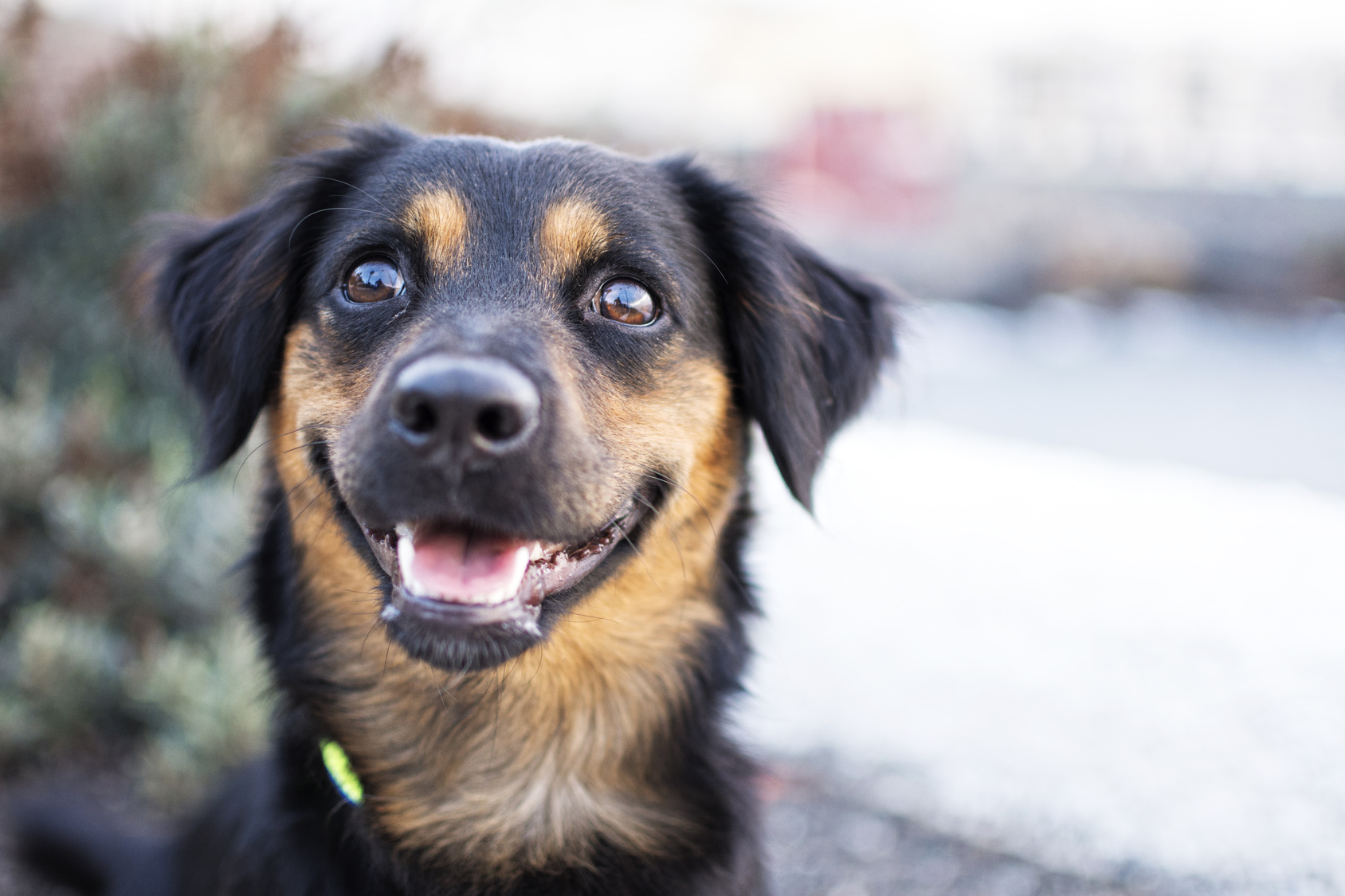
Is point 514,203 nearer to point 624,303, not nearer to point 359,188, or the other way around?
point 624,303

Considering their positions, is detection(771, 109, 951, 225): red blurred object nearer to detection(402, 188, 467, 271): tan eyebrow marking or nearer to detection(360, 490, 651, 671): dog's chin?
detection(402, 188, 467, 271): tan eyebrow marking

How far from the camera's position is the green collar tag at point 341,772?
81.0 inches

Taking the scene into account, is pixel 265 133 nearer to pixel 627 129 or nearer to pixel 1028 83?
pixel 627 129

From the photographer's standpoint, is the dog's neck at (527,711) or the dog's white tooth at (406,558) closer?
the dog's white tooth at (406,558)

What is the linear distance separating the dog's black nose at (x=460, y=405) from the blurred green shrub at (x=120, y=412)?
1.89 metres

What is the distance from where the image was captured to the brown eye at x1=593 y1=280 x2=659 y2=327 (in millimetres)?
2176

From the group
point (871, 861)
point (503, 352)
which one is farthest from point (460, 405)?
point (871, 861)

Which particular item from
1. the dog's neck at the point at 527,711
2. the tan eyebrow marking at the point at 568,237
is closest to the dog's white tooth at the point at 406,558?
the dog's neck at the point at 527,711

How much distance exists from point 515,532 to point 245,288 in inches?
40.0

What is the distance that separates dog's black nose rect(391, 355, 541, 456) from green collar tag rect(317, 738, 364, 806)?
89cm

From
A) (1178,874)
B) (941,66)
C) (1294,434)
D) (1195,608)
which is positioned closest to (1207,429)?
(1294,434)

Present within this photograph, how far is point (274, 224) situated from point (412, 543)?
97 centimetres

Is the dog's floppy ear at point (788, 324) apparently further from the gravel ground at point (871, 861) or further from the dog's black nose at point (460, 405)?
the gravel ground at point (871, 861)

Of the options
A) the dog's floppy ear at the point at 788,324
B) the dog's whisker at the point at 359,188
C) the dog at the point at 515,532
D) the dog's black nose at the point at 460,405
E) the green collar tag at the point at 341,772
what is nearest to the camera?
the dog's black nose at the point at 460,405
